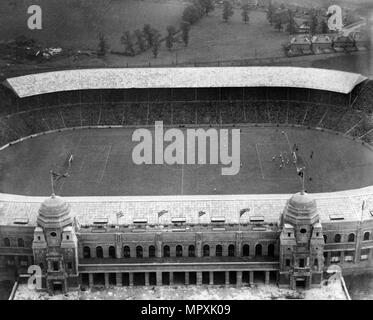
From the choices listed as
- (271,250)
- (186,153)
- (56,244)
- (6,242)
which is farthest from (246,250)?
(186,153)

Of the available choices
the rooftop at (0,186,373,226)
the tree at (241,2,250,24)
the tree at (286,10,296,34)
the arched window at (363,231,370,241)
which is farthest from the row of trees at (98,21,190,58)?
the arched window at (363,231,370,241)

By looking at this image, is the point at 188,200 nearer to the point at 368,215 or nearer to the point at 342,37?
the point at 368,215

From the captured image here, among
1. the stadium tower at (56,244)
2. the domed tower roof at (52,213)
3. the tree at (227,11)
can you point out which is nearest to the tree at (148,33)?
the tree at (227,11)

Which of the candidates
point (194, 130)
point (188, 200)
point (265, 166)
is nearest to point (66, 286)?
point (188, 200)

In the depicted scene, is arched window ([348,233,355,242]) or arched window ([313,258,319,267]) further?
arched window ([348,233,355,242])

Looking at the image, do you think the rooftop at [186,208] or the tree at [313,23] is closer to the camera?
the rooftop at [186,208]

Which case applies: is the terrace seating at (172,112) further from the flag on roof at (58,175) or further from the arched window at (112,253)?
the arched window at (112,253)

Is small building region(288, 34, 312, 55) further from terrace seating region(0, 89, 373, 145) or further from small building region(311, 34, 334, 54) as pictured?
terrace seating region(0, 89, 373, 145)
